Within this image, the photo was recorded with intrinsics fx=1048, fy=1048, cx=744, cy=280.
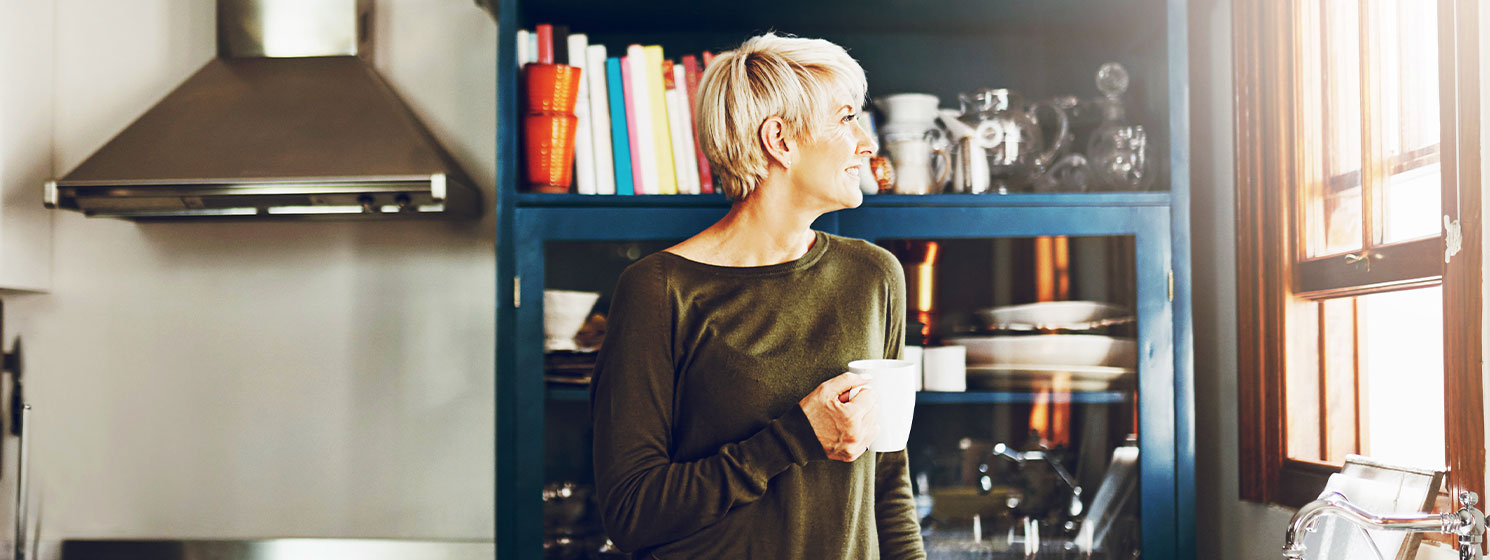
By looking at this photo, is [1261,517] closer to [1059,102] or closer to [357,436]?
[1059,102]

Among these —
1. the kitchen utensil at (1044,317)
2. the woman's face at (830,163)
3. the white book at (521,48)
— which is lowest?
the kitchen utensil at (1044,317)

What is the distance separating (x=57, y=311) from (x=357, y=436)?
0.72 metres

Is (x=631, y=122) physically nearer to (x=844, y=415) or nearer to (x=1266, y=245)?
(x=844, y=415)

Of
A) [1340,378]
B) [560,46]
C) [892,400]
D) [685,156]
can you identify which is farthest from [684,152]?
[1340,378]

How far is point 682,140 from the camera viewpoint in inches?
71.5

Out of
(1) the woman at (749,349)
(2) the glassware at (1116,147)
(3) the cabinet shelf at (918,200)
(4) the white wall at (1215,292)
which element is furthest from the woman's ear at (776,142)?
(4) the white wall at (1215,292)

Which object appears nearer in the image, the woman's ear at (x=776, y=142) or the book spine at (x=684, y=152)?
the woman's ear at (x=776, y=142)

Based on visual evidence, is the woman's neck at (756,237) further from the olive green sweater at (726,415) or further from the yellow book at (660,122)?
the yellow book at (660,122)

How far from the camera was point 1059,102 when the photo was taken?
1891 mm

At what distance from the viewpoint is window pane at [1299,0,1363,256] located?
5.03 feet

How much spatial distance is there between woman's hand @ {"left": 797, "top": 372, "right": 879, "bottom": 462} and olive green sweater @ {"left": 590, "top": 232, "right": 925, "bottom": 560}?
2 centimetres

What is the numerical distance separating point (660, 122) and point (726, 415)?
774mm

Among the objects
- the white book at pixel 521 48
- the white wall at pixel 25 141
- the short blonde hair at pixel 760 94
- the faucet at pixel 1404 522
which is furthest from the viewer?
the white wall at pixel 25 141

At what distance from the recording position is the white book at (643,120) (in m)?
1.81
